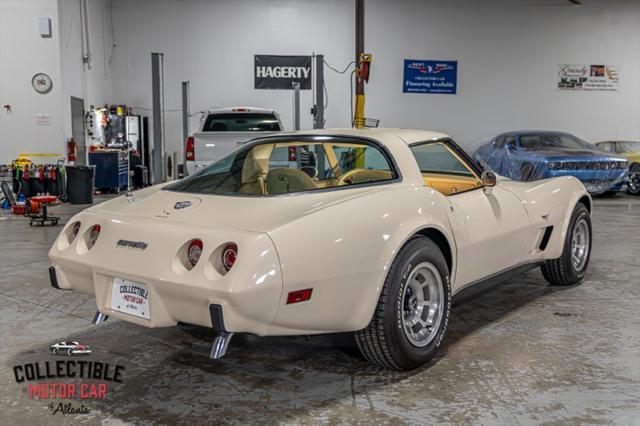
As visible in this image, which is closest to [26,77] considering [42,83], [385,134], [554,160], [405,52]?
[42,83]

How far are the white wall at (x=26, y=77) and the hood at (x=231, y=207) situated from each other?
31.1ft

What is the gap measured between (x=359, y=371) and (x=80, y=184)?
29.1 ft

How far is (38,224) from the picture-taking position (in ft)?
27.3

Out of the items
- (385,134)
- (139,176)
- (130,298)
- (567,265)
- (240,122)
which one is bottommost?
(567,265)

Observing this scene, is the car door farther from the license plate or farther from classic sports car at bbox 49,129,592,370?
the license plate

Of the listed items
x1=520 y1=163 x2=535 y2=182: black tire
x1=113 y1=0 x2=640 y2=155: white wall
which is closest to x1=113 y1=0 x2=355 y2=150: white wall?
x1=113 y1=0 x2=640 y2=155: white wall

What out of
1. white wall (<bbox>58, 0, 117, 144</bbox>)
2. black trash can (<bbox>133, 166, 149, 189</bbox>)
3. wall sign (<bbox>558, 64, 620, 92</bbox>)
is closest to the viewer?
white wall (<bbox>58, 0, 117, 144</bbox>)

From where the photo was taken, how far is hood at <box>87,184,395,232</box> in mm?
2643

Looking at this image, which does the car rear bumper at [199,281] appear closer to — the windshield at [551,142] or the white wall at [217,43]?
the windshield at [551,142]

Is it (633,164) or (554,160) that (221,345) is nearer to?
(554,160)

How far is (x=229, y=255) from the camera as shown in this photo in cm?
249

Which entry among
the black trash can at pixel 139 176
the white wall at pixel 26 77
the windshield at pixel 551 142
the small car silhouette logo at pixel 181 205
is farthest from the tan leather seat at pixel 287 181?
the black trash can at pixel 139 176

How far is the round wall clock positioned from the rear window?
3.39 metres

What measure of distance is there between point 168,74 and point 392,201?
13454 millimetres
